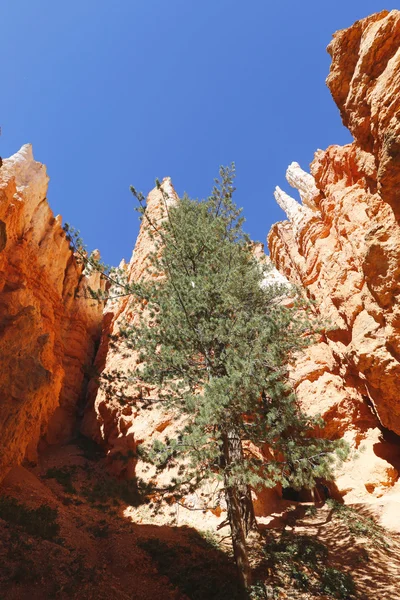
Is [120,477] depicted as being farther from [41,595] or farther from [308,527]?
[41,595]

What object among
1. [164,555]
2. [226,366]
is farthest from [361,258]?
[164,555]

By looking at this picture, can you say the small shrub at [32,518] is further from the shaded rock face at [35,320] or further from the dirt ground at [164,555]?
the shaded rock face at [35,320]

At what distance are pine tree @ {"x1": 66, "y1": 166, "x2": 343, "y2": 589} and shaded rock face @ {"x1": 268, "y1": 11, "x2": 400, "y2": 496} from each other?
10.5 ft

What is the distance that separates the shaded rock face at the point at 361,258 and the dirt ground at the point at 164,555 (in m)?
3.88

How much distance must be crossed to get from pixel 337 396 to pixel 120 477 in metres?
11.1

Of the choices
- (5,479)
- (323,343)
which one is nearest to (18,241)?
(5,479)

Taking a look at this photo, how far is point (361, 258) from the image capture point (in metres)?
12.3

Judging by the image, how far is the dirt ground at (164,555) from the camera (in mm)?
6020

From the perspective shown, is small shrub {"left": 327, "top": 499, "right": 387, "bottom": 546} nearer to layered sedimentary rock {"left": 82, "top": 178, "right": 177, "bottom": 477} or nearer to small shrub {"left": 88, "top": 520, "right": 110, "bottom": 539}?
small shrub {"left": 88, "top": 520, "right": 110, "bottom": 539}

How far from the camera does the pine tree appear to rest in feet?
24.1

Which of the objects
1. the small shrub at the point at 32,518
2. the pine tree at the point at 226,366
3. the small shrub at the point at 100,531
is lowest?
the small shrub at the point at 100,531

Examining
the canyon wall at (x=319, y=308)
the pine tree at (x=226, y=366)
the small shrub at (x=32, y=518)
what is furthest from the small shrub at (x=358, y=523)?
the small shrub at (x=32, y=518)

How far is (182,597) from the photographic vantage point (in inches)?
276

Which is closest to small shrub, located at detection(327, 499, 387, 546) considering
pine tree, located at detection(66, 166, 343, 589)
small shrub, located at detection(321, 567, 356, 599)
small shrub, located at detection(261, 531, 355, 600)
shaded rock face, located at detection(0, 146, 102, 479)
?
small shrub, located at detection(261, 531, 355, 600)
